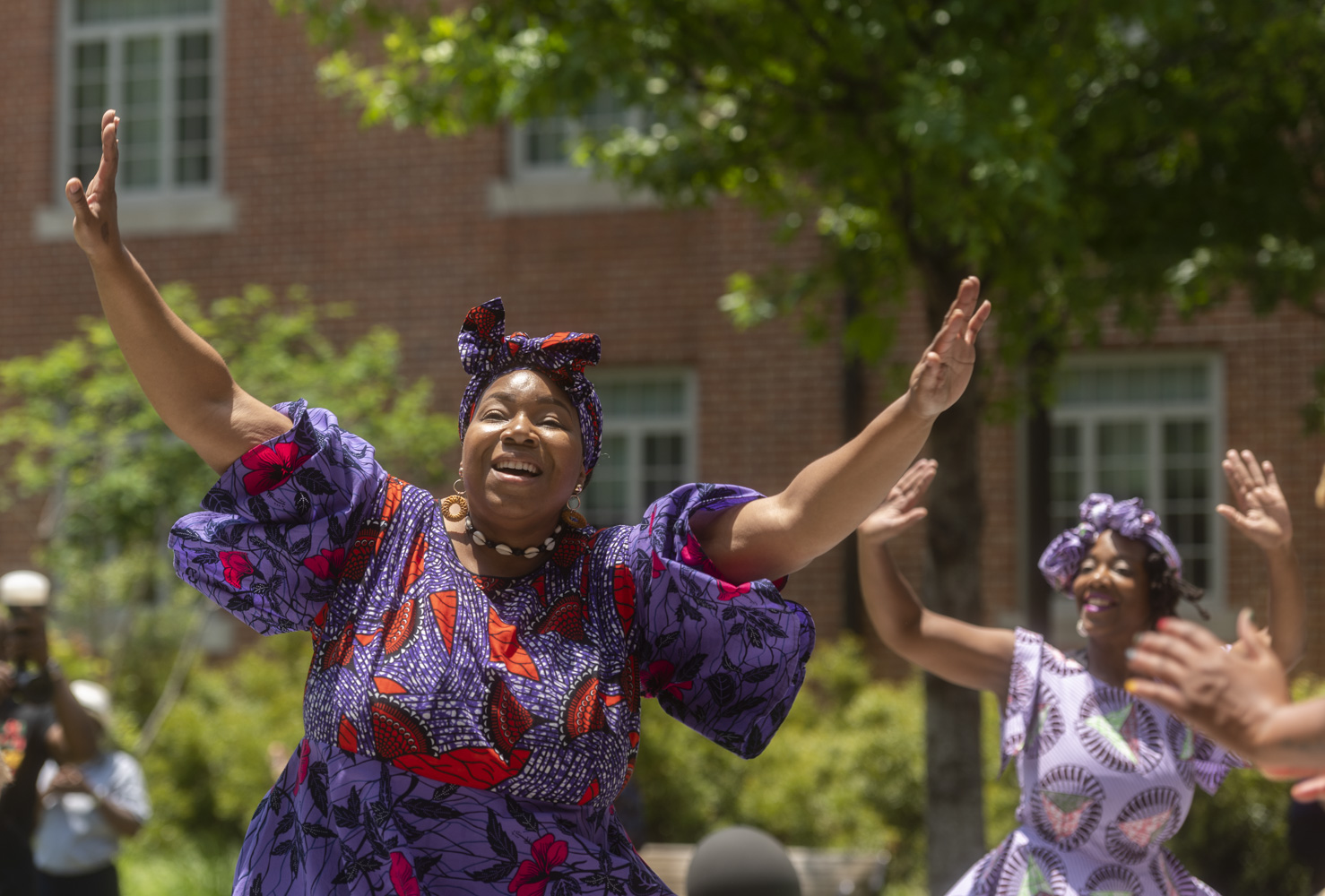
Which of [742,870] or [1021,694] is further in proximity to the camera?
[742,870]

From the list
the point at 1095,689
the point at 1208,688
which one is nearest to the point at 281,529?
the point at 1208,688

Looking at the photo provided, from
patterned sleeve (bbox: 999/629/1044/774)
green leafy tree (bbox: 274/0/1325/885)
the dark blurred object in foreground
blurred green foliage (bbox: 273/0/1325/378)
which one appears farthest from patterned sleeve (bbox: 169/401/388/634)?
green leafy tree (bbox: 274/0/1325/885)

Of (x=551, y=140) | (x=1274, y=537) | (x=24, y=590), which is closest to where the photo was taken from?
(x=1274, y=537)

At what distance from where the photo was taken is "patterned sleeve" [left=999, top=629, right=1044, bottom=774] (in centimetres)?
425

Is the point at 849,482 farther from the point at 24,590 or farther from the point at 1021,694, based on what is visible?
the point at 24,590

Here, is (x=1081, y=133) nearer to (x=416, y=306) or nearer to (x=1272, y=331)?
(x=1272, y=331)

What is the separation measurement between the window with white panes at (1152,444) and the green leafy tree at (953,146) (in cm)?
385

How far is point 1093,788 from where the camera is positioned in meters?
4.08

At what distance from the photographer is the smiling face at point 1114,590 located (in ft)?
14.2

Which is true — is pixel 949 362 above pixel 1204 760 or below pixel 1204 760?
above

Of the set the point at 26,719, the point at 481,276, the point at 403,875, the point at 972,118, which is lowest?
the point at 26,719

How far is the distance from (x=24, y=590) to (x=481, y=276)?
23.3 ft

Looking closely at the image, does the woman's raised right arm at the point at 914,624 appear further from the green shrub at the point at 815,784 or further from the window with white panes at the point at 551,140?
the window with white panes at the point at 551,140

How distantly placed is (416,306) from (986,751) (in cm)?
601
